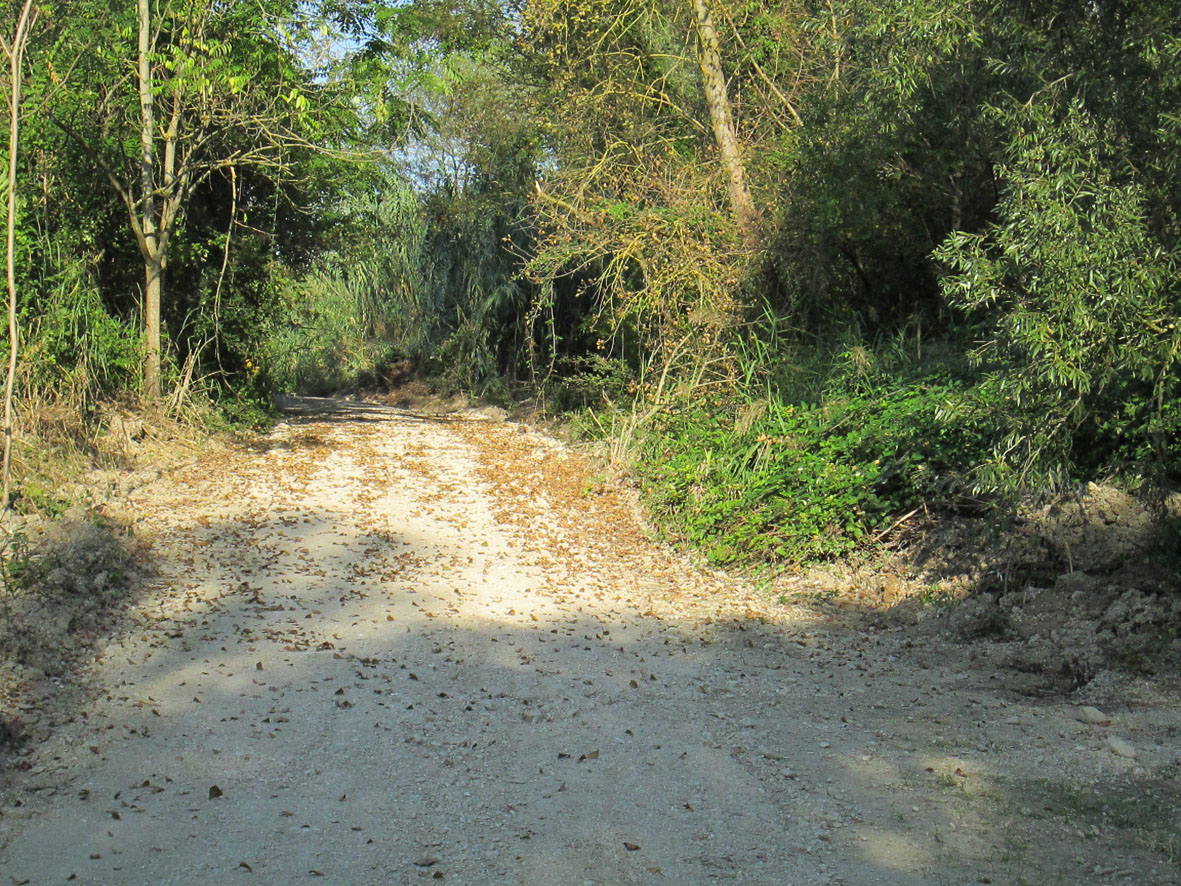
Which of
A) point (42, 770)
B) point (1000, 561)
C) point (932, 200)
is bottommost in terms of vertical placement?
point (42, 770)

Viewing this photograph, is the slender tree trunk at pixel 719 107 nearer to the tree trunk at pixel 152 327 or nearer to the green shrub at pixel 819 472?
the green shrub at pixel 819 472

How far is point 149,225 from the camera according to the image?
1187 cm

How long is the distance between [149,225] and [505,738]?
8.82m

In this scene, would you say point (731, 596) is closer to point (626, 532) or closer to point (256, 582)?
point (626, 532)

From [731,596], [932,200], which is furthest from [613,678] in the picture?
[932,200]

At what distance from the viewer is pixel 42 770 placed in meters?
4.77

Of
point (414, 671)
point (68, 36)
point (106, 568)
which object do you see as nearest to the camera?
point (414, 671)

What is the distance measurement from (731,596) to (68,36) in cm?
881

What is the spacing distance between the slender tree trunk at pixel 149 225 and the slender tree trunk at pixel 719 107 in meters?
6.72

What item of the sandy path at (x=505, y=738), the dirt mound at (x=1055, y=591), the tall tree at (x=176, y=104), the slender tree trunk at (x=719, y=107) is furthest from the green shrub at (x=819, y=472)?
the tall tree at (x=176, y=104)

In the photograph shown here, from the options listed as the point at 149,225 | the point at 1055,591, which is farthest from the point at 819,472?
the point at 149,225

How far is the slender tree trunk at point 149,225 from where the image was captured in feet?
37.3

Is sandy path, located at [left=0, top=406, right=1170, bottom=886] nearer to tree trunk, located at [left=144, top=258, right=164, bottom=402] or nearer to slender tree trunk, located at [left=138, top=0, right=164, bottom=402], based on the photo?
tree trunk, located at [left=144, top=258, right=164, bottom=402]

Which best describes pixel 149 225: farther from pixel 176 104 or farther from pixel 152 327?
pixel 176 104
